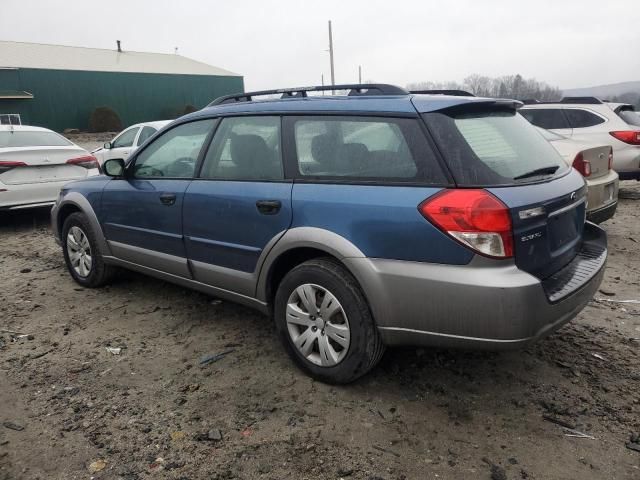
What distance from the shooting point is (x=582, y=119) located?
27.2 ft

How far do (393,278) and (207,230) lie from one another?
1456 millimetres

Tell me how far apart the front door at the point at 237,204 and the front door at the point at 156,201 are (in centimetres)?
16

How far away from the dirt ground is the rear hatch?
775mm

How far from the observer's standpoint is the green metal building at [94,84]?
3650cm

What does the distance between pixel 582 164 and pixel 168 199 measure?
398 centimetres

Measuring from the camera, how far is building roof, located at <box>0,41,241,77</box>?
3866cm

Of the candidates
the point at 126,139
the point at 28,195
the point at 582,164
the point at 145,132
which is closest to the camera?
the point at 582,164

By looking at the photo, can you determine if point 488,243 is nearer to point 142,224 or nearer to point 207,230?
point 207,230

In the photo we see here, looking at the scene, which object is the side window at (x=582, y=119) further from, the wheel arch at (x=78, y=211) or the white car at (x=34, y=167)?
the white car at (x=34, y=167)

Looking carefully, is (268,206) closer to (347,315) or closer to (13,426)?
(347,315)

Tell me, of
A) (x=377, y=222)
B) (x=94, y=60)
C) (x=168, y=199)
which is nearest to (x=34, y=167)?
(x=168, y=199)

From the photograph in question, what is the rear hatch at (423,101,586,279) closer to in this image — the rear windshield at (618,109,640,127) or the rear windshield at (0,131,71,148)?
the rear windshield at (618,109,640,127)

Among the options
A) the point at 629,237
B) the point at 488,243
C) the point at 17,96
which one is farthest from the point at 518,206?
the point at 17,96

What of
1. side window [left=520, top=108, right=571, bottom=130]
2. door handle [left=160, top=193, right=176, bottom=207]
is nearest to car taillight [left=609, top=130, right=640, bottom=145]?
side window [left=520, top=108, right=571, bottom=130]
